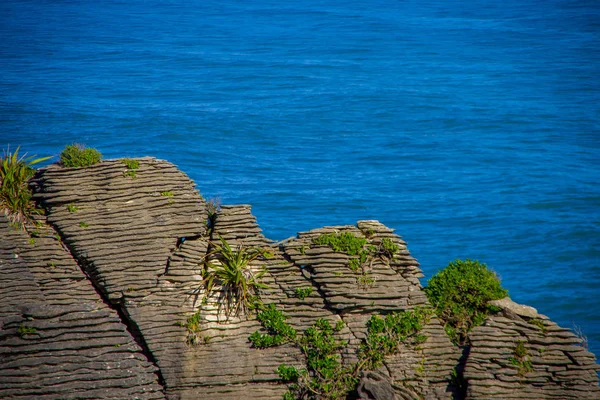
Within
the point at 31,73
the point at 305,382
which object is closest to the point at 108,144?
the point at 31,73

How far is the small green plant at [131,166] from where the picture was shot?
22.9 meters

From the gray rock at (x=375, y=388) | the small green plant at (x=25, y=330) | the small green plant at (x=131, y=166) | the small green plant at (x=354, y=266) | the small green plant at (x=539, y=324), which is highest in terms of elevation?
the small green plant at (x=131, y=166)

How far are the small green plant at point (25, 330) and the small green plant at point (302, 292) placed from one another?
25.2 ft

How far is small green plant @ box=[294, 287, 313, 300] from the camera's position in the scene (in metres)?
20.5

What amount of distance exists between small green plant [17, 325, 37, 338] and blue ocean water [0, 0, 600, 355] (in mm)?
33947

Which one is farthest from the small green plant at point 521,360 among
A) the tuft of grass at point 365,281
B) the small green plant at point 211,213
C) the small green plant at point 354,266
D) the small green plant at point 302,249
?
the small green plant at point 211,213

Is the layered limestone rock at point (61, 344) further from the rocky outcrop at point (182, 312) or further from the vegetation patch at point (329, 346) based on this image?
the vegetation patch at point (329, 346)

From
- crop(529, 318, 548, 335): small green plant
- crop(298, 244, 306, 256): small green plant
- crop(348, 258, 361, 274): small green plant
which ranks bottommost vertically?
crop(529, 318, 548, 335): small green plant

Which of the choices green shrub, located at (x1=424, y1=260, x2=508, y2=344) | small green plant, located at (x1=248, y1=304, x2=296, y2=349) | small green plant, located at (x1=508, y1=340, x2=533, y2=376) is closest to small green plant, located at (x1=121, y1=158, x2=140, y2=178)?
small green plant, located at (x1=248, y1=304, x2=296, y2=349)

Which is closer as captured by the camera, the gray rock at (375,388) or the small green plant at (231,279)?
the gray rock at (375,388)

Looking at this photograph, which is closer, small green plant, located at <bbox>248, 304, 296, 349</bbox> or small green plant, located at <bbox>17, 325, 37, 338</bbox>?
small green plant, located at <bbox>17, 325, 37, 338</bbox>

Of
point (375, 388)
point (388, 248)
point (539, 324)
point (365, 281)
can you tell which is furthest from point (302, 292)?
point (539, 324)

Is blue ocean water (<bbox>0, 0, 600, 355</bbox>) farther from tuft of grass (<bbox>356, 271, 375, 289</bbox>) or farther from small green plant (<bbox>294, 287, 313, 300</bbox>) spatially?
small green plant (<bbox>294, 287, 313, 300</bbox>)

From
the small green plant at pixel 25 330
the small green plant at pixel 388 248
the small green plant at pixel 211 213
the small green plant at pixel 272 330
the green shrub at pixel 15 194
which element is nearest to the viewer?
the small green plant at pixel 25 330
